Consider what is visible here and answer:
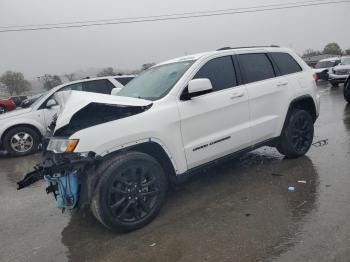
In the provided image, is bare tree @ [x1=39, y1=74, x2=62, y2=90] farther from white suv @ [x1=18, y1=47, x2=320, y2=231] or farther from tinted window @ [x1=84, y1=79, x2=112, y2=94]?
white suv @ [x1=18, y1=47, x2=320, y2=231]

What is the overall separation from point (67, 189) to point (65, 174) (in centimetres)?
17

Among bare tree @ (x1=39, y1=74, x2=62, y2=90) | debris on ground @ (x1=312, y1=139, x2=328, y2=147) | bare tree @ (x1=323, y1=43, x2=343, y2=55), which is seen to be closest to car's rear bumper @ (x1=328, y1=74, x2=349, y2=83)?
debris on ground @ (x1=312, y1=139, x2=328, y2=147)

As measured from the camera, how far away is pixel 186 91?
423cm

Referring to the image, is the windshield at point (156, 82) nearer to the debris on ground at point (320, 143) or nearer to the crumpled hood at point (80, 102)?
the crumpled hood at point (80, 102)

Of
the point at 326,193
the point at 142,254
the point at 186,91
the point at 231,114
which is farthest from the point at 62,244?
the point at 326,193

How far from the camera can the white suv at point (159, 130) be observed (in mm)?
3590

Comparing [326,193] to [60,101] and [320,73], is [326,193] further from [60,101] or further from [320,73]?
[320,73]

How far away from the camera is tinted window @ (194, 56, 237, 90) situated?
4.58 metres

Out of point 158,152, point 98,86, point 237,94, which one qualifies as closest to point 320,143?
point 237,94

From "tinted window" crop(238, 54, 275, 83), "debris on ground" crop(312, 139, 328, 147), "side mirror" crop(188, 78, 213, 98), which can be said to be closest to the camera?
"side mirror" crop(188, 78, 213, 98)

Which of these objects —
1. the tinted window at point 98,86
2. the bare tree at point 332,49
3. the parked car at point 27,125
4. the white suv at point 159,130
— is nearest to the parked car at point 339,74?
the tinted window at point 98,86

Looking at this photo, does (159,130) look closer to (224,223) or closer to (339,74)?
(224,223)

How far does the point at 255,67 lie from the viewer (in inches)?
203

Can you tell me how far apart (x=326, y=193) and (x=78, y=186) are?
115 inches
